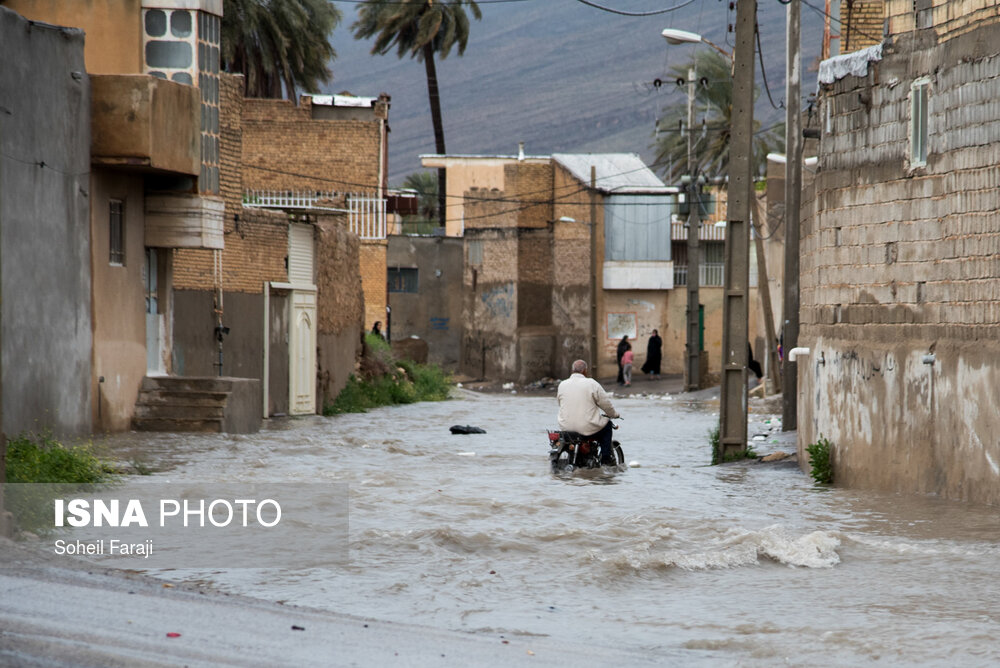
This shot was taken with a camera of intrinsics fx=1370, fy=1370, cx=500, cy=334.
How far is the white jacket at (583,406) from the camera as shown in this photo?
16.9 metres

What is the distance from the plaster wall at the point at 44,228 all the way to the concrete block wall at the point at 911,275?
9059 millimetres

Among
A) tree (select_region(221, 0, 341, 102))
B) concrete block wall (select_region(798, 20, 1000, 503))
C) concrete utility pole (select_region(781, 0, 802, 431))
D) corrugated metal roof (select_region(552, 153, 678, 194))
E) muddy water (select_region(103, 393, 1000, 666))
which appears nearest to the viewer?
muddy water (select_region(103, 393, 1000, 666))

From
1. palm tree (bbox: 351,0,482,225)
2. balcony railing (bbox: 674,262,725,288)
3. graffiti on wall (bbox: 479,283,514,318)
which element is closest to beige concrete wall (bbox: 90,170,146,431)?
graffiti on wall (bbox: 479,283,514,318)

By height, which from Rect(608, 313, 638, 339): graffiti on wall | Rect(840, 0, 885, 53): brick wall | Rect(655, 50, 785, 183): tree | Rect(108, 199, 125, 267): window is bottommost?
Rect(608, 313, 638, 339): graffiti on wall

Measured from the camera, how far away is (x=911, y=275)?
47.0 feet

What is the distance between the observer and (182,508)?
A: 12.5 meters

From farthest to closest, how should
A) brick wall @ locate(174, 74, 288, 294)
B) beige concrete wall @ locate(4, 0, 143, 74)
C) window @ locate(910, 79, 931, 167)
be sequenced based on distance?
brick wall @ locate(174, 74, 288, 294) < beige concrete wall @ locate(4, 0, 143, 74) < window @ locate(910, 79, 931, 167)

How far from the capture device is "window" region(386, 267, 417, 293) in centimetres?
5656

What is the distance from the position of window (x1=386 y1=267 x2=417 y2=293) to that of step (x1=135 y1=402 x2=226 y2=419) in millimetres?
36732

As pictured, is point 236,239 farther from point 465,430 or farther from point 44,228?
point 44,228

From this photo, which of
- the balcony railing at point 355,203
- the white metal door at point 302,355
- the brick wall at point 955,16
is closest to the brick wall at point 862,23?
the brick wall at point 955,16

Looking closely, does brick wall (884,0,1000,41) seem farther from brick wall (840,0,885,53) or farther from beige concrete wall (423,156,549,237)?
beige concrete wall (423,156,549,237)

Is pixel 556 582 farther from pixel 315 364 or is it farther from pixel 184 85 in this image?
pixel 315 364

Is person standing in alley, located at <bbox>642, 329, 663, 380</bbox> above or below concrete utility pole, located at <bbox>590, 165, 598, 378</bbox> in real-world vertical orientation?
below
